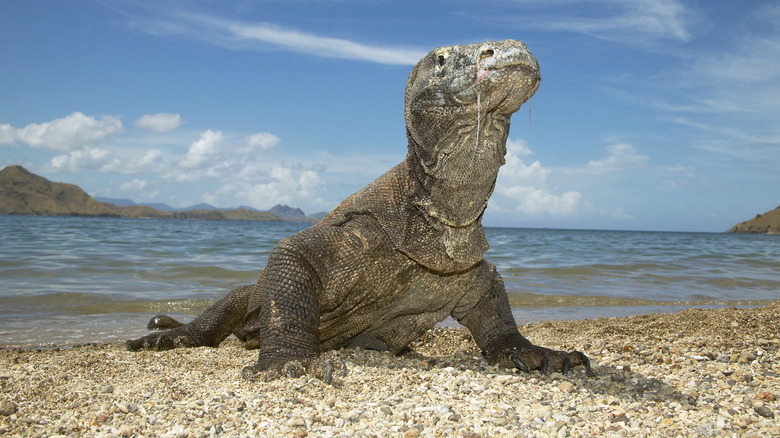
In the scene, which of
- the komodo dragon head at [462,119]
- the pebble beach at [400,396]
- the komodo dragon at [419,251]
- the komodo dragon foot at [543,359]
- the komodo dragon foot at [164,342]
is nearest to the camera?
the pebble beach at [400,396]

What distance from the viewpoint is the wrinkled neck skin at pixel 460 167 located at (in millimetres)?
4176

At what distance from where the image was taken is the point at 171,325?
6852 millimetres

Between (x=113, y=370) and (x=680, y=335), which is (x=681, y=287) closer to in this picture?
(x=680, y=335)

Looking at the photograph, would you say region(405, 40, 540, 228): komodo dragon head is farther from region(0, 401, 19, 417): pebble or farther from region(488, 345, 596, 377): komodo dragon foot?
region(0, 401, 19, 417): pebble

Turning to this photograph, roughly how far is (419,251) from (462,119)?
114 centimetres

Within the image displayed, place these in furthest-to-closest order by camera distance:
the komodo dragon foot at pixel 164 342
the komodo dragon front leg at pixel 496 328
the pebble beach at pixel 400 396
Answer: the komodo dragon foot at pixel 164 342 < the komodo dragon front leg at pixel 496 328 < the pebble beach at pixel 400 396

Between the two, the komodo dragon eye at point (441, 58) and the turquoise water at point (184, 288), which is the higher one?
the komodo dragon eye at point (441, 58)

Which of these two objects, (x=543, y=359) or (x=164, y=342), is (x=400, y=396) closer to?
(x=543, y=359)

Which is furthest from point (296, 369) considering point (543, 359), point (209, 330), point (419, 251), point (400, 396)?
point (209, 330)

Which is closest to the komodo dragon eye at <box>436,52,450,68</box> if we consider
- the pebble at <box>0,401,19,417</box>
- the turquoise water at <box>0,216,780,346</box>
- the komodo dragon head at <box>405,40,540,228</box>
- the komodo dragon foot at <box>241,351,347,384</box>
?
the komodo dragon head at <box>405,40,540,228</box>

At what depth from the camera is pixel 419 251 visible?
4.77 metres

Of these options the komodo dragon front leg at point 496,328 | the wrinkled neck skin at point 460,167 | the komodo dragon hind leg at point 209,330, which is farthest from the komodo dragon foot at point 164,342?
the wrinkled neck skin at point 460,167

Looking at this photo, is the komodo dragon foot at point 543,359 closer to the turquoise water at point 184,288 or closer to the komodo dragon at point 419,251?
the komodo dragon at point 419,251

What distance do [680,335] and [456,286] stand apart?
3.00 meters
